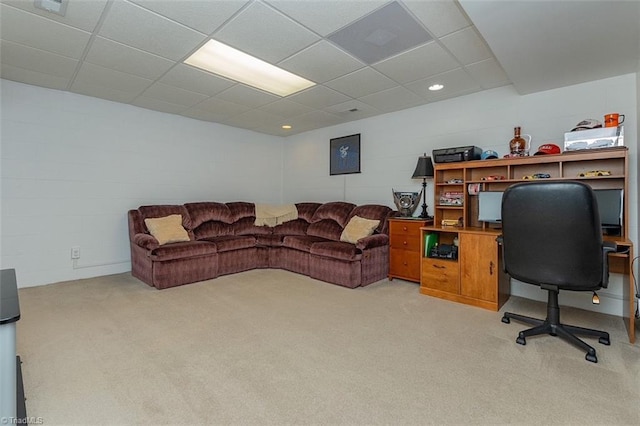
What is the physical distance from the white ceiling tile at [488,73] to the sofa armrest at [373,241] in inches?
82.2

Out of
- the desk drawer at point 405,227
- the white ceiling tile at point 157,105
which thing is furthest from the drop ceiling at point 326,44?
the desk drawer at point 405,227

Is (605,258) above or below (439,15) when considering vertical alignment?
below

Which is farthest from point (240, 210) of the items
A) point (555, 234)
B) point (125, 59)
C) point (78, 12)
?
point (555, 234)

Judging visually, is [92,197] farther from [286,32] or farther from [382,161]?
[382,161]

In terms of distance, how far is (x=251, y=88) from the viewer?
362cm

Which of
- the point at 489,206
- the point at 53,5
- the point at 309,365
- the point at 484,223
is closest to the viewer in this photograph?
the point at 309,365

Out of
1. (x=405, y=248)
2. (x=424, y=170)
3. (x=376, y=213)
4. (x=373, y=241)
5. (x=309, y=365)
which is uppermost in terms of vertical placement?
(x=424, y=170)

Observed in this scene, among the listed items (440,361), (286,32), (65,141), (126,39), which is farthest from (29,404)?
(65,141)

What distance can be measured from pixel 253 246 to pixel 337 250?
1451 mm

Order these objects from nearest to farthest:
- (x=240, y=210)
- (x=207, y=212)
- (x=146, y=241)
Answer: (x=146, y=241) < (x=207, y=212) < (x=240, y=210)

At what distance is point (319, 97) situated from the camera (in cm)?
392

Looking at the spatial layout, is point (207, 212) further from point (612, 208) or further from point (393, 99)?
point (612, 208)

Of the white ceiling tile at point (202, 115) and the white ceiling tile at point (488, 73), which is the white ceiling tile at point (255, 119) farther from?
the white ceiling tile at point (488, 73)

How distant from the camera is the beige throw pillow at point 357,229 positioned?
4.05 metres
